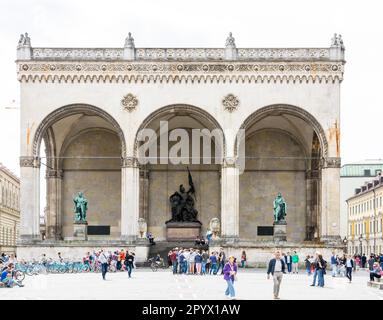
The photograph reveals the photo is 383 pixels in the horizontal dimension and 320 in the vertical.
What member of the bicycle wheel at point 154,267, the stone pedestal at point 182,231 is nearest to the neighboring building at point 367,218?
the stone pedestal at point 182,231

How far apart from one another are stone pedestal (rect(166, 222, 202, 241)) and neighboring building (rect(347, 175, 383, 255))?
965 inches

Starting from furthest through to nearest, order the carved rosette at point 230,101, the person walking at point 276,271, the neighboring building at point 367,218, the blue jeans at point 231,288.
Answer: the neighboring building at point 367,218
the carved rosette at point 230,101
the blue jeans at point 231,288
the person walking at point 276,271

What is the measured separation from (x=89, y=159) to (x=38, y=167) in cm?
710

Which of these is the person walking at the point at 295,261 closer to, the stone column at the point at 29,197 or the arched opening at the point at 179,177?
the arched opening at the point at 179,177

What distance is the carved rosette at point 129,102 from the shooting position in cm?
4944

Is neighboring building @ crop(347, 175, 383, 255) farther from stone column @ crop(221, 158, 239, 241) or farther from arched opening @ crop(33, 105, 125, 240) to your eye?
stone column @ crop(221, 158, 239, 241)

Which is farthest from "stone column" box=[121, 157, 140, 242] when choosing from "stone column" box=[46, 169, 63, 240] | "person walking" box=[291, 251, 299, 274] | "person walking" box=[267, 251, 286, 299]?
"person walking" box=[267, 251, 286, 299]

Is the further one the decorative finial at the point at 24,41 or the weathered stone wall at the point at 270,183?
the weathered stone wall at the point at 270,183

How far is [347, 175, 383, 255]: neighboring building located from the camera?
274ft

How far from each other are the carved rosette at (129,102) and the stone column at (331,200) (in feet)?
37.4

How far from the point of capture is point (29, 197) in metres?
49.6

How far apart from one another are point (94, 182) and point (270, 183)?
457 inches
